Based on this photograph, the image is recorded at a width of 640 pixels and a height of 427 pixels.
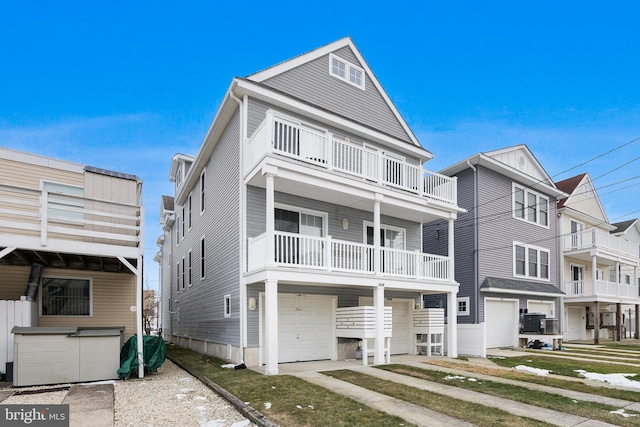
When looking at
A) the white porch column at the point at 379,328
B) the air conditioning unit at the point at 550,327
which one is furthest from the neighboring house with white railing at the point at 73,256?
the air conditioning unit at the point at 550,327

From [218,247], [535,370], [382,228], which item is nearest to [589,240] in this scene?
[382,228]

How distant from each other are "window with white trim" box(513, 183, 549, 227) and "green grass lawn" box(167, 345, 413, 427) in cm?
1606

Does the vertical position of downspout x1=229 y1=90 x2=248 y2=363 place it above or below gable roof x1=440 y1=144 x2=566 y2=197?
below

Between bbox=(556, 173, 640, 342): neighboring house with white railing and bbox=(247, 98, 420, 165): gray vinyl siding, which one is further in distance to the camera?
bbox=(556, 173, 640, 342): neighboring house with white railing

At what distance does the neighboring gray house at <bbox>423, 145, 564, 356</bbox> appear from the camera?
61.4ft

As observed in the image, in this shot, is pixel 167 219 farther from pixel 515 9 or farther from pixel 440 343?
pixel 515 9

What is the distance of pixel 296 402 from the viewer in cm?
699

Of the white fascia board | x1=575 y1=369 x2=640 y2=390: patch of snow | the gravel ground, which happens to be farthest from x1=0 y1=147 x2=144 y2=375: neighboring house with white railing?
x1=575 y1=369 x2=640 y2=390: patch of snow

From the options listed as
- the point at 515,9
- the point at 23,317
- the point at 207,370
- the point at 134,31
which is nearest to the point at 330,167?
the point at 207,370

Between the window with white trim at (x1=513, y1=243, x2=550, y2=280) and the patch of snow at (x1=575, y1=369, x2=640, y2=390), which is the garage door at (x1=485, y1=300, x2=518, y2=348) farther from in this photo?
the patch of snow at (x1=575, y1=369, x2=640, y2=390)

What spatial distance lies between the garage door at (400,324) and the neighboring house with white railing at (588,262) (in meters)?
12.2

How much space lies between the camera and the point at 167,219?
2552 centimetres

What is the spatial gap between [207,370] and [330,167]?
20.8ft

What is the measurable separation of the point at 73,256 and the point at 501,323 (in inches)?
686
